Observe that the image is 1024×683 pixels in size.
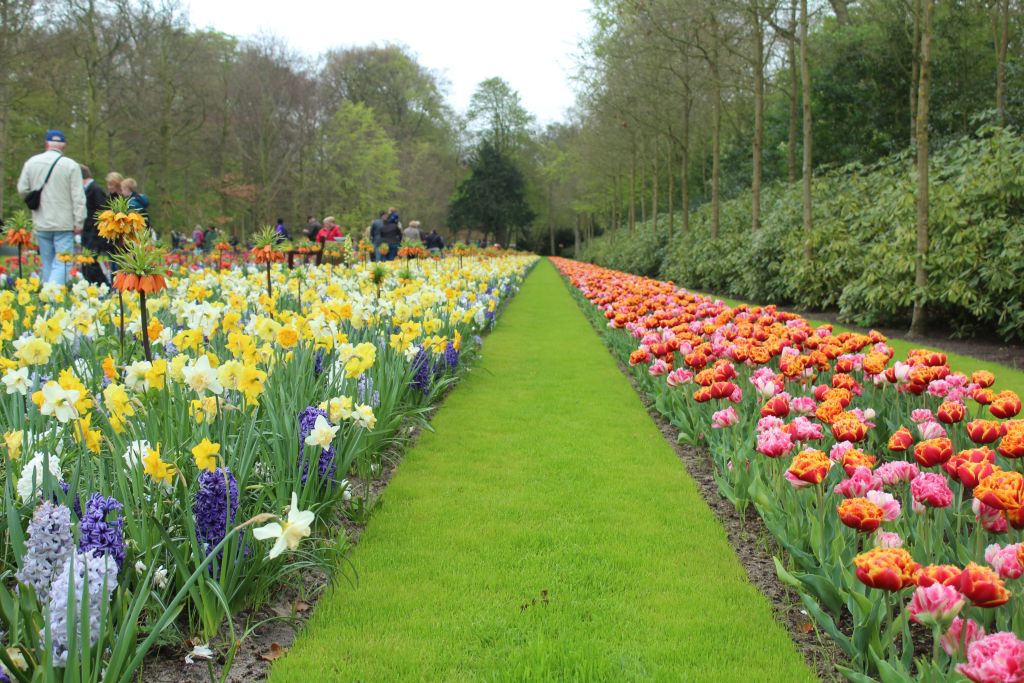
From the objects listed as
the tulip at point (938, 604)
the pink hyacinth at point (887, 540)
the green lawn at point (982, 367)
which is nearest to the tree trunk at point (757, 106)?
the green lawn at point (982, 367)

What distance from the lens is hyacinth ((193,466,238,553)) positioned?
2.37m

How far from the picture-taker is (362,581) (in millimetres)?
2928

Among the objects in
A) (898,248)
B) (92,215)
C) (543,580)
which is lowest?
(543,580)

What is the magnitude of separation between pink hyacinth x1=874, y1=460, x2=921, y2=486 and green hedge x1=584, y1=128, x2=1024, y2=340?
6602 millimetres

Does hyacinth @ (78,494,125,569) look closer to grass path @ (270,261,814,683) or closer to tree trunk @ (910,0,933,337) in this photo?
grass path @ (270,261,814,683)

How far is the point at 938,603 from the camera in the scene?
1.78 metres

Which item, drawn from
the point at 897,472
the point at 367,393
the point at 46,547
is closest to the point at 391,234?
the point at 367,393

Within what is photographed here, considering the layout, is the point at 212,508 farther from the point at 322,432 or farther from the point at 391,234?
the point at 391,234

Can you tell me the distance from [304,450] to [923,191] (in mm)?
8329

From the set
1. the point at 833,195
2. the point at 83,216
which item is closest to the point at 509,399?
the point at 83,216

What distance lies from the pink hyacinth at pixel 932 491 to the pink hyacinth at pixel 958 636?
18.0 inches

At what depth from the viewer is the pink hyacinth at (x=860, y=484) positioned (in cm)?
242

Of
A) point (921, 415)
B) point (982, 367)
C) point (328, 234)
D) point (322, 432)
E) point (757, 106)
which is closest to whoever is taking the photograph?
point (322, 432)

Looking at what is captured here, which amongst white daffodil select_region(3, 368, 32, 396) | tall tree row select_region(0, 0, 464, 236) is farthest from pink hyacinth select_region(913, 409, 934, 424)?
tall tree row select_region(0, 0, 464, 236)
